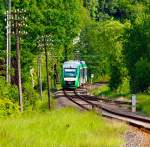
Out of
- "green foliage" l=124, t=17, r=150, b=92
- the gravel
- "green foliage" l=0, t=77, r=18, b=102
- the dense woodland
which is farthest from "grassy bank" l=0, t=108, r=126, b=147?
"green foliage" l=124, t=17, r=150, b=92

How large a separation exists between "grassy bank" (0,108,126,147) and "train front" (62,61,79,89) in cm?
5180

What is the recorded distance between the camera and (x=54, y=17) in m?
71.6

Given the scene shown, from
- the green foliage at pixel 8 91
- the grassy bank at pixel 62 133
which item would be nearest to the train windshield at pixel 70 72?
the green foliage at pixel 8 91

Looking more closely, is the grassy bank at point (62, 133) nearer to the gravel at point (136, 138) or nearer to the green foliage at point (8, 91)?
the gravel at point (136, 138)

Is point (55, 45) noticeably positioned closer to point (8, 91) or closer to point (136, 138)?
point (8, 91)

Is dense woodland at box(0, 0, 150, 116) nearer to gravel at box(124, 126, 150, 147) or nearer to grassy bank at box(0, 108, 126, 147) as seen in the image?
grassy bank at box(0, 108, 126, 147)

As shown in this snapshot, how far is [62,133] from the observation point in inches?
817

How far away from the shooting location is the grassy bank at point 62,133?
17.2m

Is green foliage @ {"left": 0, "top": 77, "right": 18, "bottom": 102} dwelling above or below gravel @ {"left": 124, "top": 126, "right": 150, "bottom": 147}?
above

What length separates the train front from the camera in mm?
80000

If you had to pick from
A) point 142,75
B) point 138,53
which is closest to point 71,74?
point 138,53

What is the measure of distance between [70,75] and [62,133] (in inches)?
2356

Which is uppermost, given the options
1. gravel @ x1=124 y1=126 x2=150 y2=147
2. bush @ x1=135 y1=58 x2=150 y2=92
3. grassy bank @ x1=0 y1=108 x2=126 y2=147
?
bush @ x1=135 y1=58 x2=150 y2=92

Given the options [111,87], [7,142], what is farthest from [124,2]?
[7,142]
